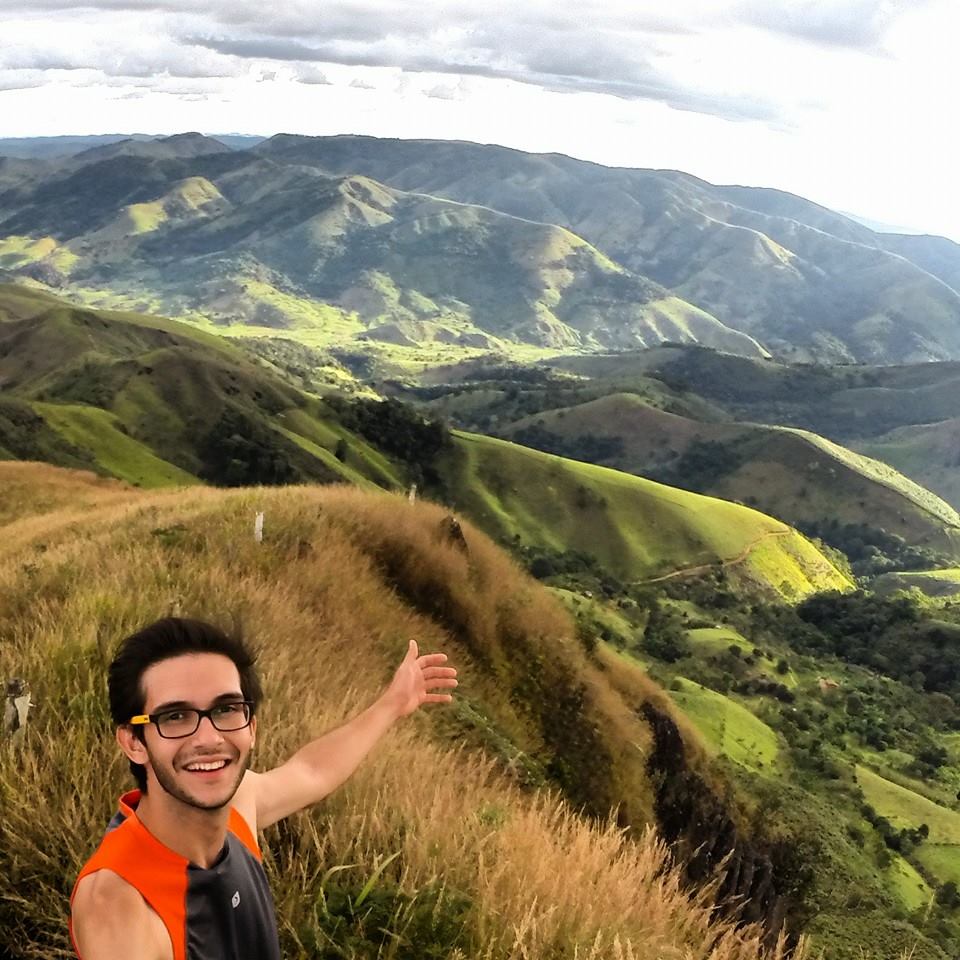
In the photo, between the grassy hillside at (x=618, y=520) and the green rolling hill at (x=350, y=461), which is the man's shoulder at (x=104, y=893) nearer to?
the green rolling hill at (x=350, y=461)

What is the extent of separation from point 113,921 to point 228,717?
2.67 feet

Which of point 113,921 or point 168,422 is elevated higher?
point 113,921

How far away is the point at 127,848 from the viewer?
3.17m

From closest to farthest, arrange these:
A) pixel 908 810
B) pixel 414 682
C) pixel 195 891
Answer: pixel 195 891 < pixel 414 682 < pixel 908 810

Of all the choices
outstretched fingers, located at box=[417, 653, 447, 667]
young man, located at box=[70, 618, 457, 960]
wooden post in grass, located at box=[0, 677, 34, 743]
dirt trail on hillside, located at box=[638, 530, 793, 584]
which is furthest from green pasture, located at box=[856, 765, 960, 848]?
dirt trail on hillside, located at box=[638, 530, 793, 584]

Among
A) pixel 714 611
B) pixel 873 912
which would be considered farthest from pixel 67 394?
pixel 873 912

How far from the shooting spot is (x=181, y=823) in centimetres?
335

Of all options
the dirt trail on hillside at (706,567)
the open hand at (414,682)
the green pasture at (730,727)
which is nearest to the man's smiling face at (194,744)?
the open hand at (414,682)

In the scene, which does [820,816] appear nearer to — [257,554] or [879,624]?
[257,554]

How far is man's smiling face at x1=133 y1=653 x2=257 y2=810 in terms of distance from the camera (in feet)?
10.8

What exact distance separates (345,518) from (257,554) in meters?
3.27

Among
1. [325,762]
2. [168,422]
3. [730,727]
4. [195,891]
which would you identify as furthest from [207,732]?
[168,422]

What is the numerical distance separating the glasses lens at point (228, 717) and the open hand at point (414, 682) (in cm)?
170

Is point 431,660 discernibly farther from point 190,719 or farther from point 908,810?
point 908,810
